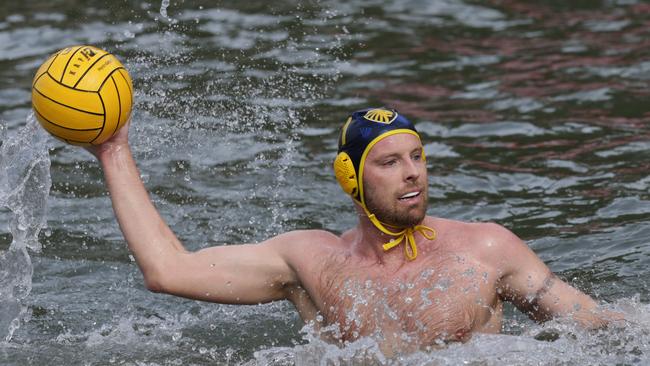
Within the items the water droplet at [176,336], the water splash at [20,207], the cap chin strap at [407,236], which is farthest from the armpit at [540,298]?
the water splash at [20,207]

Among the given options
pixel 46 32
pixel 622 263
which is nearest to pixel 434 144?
pixel 622 263

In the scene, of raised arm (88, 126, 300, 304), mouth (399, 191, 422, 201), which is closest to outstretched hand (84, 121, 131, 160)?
raised arm (88, 126, 300, 304)

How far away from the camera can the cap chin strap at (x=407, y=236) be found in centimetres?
584

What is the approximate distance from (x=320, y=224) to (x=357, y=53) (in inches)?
192

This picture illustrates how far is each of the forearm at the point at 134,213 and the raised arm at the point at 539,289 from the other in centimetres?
164

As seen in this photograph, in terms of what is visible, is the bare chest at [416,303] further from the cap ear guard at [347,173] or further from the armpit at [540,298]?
the cap ear guard at [347,173]

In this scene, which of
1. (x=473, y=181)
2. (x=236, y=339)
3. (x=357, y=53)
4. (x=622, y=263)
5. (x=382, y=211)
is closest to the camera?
(x=382, y=211)

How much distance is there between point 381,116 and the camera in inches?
229

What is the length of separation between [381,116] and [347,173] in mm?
323

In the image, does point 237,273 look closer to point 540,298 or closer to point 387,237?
point 387,237

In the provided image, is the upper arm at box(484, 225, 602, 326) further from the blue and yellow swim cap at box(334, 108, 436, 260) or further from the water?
the blue and yellow swim cap at box(334, 108, 436, 260)

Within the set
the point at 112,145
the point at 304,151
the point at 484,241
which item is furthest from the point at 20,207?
the point at 304,151

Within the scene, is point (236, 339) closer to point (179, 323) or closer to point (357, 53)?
point (179, 323)

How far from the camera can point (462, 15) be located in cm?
1467
